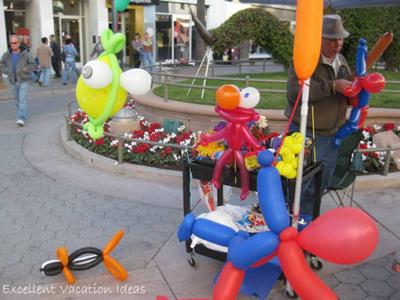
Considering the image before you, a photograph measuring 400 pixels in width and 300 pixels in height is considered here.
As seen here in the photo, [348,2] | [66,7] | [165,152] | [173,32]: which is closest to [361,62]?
[348,2]

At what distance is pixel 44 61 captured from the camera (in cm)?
1488

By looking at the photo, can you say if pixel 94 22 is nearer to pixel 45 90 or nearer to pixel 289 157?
pixel 45 90

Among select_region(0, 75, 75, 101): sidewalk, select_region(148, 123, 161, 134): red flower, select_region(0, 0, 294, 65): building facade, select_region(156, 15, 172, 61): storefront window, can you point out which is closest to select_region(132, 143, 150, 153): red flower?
select_region(148, 123, 161, 134): red flower

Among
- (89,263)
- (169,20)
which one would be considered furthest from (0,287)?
(169,20)

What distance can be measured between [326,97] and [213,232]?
134cm

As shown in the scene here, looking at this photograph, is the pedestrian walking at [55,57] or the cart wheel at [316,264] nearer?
the cart wheel at [316,264]

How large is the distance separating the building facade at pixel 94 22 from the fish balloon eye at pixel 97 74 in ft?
37.2

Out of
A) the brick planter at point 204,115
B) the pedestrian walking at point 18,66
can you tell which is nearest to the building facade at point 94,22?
the pedestrian walking at point 18,66

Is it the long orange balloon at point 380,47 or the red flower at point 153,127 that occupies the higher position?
the long orange balloon at point 380,47

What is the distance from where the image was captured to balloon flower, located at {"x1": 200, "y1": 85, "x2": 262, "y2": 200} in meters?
3.14

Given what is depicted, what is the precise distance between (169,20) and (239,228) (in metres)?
22.6

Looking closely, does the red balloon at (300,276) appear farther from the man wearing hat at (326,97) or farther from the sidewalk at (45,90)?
the sidewalk at (45,90)

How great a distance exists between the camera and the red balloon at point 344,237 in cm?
208

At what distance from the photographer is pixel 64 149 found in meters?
7.51
